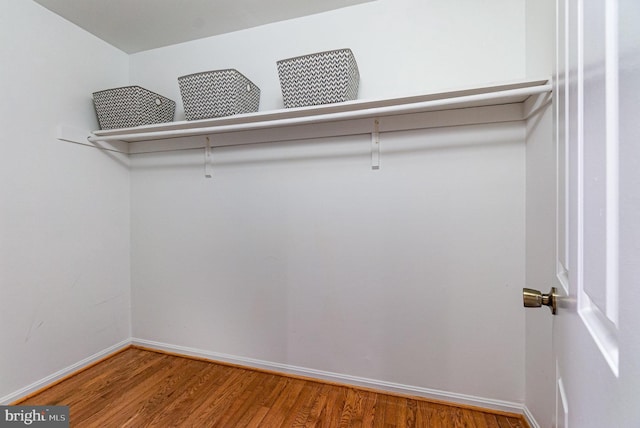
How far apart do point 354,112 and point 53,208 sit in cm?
192

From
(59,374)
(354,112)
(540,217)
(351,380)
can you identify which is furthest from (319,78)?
(59,374)

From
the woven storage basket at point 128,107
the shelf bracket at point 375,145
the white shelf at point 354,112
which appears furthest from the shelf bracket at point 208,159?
the shelf bracket at point 375,145

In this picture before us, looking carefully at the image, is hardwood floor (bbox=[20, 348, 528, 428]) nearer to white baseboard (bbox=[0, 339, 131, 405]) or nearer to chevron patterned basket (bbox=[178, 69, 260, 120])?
white baseboard (bbox=[0, 339, 131, 405])

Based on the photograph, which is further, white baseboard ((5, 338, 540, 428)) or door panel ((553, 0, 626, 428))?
white baseboard ((5, 338, 540, 428))

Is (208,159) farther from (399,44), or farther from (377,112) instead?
(399,44)

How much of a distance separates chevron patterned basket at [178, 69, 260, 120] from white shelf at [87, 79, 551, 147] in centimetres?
7

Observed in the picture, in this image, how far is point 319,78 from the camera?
56.9 inches

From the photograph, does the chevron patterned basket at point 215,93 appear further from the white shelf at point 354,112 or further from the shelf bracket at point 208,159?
the shelf bracket at point 208,159

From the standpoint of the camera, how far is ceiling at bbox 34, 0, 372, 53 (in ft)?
5.41

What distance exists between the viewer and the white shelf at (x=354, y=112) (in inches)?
48.5

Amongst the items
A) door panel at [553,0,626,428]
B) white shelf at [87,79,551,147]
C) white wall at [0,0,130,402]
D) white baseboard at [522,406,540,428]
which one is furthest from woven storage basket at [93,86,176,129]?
white baseboard at [522,406,540,428]

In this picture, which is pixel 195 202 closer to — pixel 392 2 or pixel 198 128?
pixel 198 128

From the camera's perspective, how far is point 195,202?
78.8 inches

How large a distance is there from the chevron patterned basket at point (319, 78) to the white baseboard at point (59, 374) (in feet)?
7.13
